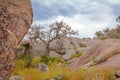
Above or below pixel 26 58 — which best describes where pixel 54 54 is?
below

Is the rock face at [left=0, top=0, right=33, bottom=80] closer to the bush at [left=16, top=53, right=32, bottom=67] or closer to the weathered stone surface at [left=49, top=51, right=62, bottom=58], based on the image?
the bush at [left=16, top=53, right=32, bottom=67]

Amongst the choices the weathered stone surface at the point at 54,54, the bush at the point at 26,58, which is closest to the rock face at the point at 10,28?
the bush at the point at 26,58

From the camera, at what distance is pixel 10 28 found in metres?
9.69

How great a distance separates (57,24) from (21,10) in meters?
33.8

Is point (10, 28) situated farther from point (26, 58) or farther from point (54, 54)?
point (54, 54)

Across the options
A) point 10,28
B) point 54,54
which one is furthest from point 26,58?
point 10,28

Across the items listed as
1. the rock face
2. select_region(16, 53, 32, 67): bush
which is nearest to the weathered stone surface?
select_region(16, 53, 32, 67): bush

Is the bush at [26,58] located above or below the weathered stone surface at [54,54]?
above

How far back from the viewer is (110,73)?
13906mm

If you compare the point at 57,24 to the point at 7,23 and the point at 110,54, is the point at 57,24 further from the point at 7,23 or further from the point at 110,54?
the point at 7,23

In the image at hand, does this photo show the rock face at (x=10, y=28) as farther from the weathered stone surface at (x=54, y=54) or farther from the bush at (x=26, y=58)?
the weathered stone surface at (x=54, y=54)

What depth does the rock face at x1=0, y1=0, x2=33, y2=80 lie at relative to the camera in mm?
9227

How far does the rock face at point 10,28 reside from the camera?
9.23 m

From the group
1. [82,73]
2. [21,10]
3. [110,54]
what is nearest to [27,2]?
[21,10]
